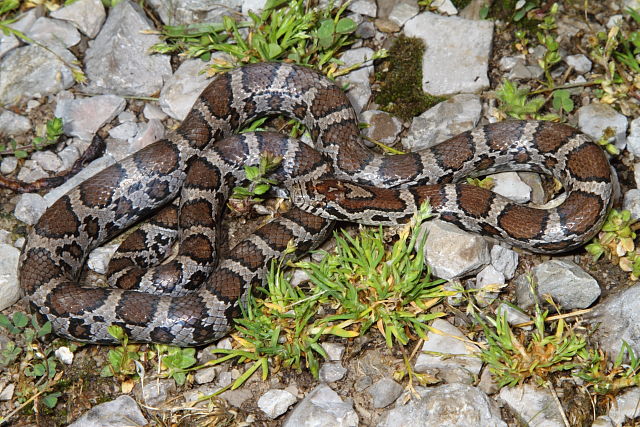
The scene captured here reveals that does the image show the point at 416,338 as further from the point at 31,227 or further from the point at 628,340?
the point at 31,227

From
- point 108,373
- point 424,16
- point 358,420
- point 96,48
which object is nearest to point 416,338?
point 358,420

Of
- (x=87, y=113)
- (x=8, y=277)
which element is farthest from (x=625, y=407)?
(x=87, y=113)

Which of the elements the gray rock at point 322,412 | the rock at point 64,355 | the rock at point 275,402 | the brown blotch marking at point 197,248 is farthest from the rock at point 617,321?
the rock at point 64,355

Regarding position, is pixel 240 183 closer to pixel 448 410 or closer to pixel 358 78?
pixel 358 78

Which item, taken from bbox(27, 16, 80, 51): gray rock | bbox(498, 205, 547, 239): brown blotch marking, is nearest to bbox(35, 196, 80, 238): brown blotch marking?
bbox(27, 16, 80, 51): gray rock

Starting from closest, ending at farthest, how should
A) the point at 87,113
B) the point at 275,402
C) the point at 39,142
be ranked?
the point at 275,402, the point at 39,142, the point at 87,113

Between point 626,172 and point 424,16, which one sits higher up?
point 424,16

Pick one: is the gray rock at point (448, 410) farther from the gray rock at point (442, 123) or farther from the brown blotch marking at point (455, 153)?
the gray rock at point (442, 123)
